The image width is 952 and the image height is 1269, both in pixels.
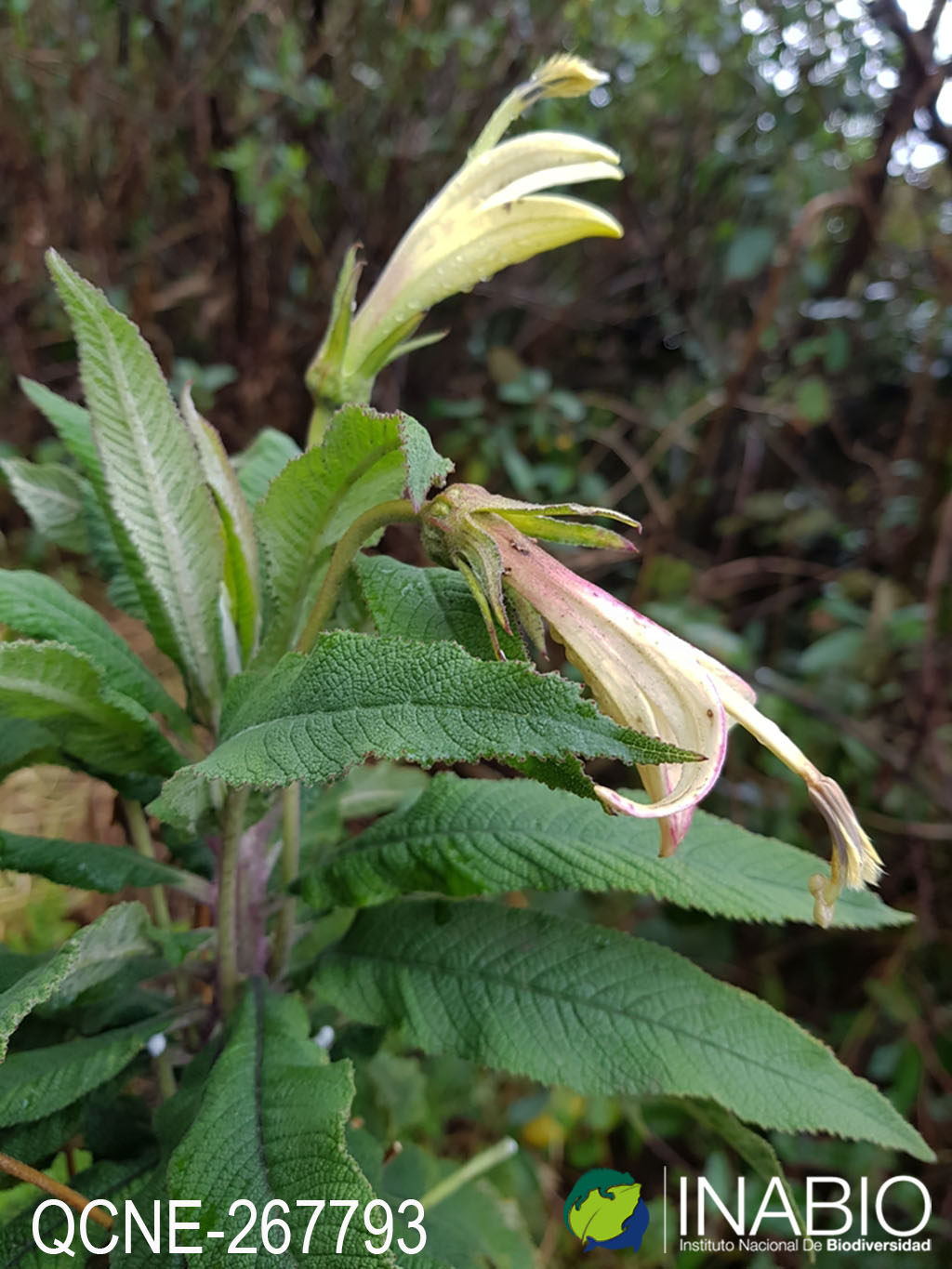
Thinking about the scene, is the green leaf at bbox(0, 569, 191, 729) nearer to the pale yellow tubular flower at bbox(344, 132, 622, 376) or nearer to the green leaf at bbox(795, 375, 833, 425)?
the pale yellow tubular flower at bbox(344, 132, 622, 376)

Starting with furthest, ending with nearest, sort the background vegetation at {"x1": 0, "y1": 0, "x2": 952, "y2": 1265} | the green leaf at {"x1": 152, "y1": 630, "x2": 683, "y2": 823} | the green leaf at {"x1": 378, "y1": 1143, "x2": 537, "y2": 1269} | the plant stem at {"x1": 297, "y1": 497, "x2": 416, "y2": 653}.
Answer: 1. the background vegetation at {"x1": 0, "y1": 0, "x2": 952, "y2": 1265}
2. the green leaf at {"x1": 378, "y1": 1143, "x2": 537, "y2": 1269}
3. the plant stem at {"x1": 297, "y1": 497, "x2": 416, "y2": 653}
4. the green leaf at {"x1": 152, "y1": 630, "x2": 683, "y2": 823}

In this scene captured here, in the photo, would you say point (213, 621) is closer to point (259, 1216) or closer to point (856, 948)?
point (259, 1216)

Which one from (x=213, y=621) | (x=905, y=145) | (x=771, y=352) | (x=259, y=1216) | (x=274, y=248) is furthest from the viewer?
(x=771, y=352)

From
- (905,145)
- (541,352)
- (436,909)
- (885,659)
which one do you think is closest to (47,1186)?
(436,909)

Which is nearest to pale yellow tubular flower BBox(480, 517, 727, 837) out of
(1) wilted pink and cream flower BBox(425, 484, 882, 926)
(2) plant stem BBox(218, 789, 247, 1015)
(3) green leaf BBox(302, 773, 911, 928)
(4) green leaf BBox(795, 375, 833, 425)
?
(1) wilted pink and cream flower BBox(425, 484, 882, 926)

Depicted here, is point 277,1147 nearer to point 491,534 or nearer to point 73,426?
point 491,534
